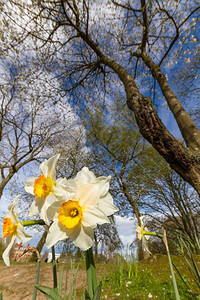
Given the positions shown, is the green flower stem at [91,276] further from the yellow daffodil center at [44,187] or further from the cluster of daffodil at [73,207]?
the yellow daffodil center at [44,187]

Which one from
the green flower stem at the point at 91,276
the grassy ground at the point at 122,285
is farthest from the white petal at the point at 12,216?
the grassy ground at the point at 122,285

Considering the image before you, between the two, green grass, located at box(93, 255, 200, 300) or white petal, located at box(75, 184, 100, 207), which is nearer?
white petal, located at box(75, 184, 100, 207)

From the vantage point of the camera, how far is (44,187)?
1.95 feet

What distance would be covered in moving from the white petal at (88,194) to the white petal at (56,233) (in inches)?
4.1

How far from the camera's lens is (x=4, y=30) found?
17.2ft

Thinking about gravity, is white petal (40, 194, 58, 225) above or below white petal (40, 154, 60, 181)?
below

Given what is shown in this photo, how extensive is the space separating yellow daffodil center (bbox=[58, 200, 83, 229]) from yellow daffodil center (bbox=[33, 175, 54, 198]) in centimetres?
10

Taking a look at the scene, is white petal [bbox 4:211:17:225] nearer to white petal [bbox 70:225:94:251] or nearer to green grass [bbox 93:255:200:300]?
white petal [bbox 70:225:94:251]

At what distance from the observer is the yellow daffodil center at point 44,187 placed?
0.59 m

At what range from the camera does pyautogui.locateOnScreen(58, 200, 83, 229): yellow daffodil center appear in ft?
1.75

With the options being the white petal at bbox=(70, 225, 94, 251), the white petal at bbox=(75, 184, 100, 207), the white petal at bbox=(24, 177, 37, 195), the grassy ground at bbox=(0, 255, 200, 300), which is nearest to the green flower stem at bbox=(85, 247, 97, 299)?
the white petal at bbox=(70, 225, 94, 251)

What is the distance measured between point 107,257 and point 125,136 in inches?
258

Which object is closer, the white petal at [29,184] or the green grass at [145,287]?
the white petal at [29,184]

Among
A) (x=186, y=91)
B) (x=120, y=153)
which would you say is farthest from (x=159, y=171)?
(x=186, y=91)
